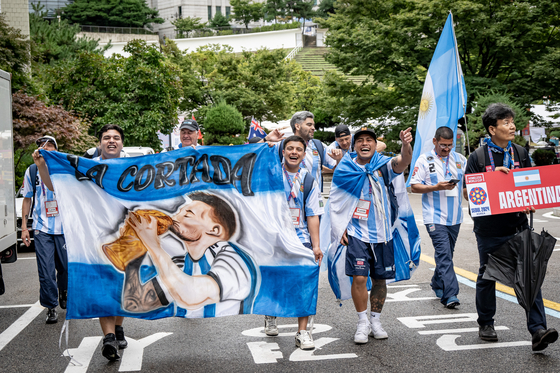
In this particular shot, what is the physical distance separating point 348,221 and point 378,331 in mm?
1024

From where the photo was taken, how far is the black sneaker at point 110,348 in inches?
186

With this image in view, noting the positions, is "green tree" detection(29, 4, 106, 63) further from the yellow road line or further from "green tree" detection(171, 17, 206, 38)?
"green tree" detection(171, 17, 206, 38)

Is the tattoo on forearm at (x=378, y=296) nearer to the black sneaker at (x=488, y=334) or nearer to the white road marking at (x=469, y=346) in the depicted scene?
the white road marking at (x=469, y=346)

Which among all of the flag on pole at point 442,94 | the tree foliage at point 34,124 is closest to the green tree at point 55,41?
the tree foliage at point 34,124

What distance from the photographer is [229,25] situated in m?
76.2

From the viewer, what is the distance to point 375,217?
5.37 meters

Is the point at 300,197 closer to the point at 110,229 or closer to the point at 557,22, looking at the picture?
the point at 110,229

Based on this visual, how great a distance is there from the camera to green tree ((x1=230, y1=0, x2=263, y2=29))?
7519 centimetres

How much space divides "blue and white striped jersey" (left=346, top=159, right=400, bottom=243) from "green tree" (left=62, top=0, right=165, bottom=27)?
67.7m

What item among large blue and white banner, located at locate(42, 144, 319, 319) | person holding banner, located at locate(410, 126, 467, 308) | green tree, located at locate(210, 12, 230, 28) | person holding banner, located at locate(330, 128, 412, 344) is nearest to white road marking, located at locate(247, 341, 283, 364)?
large blue and white banner, located at locate(42, 144, 319, 319)

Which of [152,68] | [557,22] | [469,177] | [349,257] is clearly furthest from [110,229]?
[557,22]

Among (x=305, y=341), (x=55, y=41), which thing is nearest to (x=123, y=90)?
(x=55, y=41)

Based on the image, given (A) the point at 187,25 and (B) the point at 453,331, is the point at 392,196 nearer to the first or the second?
(B) the point at 453,331

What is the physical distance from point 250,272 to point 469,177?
2.02 meters
